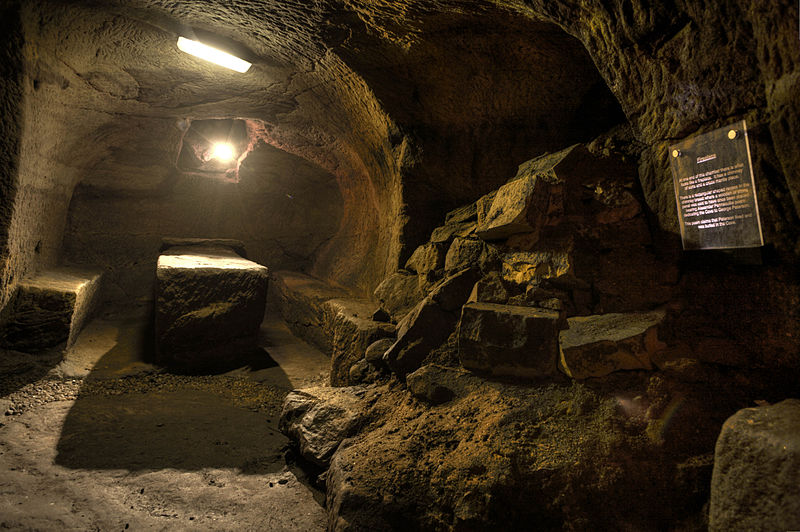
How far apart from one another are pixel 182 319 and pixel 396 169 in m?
2.16

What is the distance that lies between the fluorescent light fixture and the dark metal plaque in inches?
121

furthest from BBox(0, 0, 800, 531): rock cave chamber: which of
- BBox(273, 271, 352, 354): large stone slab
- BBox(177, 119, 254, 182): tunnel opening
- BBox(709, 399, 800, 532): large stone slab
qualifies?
BBox(177, 119, 254, 182): tunnel opening

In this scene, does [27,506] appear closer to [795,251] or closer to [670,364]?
[670,364]

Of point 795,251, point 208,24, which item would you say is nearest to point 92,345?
point 208,24

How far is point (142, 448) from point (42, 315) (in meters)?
1.71

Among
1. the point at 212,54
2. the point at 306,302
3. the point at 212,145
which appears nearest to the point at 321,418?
the point at 306,302

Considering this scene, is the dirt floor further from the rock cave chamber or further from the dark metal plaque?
the dark metal plaque

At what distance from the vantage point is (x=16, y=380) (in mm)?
2684

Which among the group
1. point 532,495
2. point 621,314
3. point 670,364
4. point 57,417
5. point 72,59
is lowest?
point 57,417

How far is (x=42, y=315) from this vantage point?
9.80ft

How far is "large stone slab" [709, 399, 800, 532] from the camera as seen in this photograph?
40.8 inches

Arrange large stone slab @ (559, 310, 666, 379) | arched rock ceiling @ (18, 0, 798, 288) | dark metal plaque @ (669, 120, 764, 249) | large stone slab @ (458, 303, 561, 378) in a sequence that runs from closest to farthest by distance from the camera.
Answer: dark metal plaque @ (669, 120, 764, 249), arched rock ceiling @ (18, 0, 798, 288), large stone slab @ (559, 310, 666, 379), large stone slab @ (458, 303, 561, 378)

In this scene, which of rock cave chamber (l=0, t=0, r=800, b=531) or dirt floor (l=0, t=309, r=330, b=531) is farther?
dirt floor (l=0, t=309, r=330, b=531)

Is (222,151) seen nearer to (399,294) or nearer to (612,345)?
(399,294)
